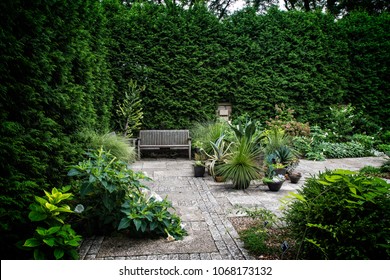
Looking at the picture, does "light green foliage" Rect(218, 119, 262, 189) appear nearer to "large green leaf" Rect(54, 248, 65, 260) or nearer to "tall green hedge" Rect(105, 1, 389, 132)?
"large green leaf" Rect(54, 248, 65, 260)

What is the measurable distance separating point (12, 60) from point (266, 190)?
369 cm

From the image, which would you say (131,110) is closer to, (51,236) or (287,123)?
(287,123)

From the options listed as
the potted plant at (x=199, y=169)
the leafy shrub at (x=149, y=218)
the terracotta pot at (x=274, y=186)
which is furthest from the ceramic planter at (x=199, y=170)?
the leafy shrub at (x=149, y=218)

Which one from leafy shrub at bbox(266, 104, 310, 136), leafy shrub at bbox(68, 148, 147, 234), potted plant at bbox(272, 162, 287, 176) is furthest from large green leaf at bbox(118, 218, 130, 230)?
leafy shrub at bbox(266, 104, 310, 136)

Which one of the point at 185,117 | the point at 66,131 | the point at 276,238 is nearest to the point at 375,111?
the point at 185,117

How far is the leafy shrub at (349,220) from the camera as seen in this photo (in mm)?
1665

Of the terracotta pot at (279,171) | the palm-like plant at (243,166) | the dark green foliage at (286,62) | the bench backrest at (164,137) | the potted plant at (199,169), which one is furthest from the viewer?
the dark green foliage at (286,62)

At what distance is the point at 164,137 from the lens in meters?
7.75

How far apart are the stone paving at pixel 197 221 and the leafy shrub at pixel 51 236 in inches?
11.0

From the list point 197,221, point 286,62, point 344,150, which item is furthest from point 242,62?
point 197,221

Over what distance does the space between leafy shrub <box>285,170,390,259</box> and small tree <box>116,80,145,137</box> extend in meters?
6.12

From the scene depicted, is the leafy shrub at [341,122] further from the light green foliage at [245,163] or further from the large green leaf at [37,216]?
the large green leaf at [37,216]


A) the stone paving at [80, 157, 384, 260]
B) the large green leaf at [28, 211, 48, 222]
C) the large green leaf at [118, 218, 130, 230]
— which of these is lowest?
the stone paving at [80, 157, 384, 260]

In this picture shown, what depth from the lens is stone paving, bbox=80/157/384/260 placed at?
223 cm
